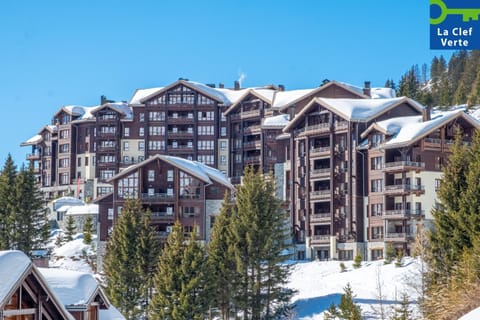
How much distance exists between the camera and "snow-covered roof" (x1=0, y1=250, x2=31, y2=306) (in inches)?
798

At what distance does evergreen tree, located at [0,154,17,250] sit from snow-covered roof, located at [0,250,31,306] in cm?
5622

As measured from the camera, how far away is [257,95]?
107938 mm

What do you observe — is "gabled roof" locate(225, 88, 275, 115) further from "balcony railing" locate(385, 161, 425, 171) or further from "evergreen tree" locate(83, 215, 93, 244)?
"balcony railing" locate(385, 161, 425, 171)

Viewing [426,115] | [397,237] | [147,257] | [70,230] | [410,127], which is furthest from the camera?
[70,230]

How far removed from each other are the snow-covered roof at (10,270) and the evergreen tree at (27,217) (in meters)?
56.9

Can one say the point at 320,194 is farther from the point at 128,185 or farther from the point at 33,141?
the point at 33,141

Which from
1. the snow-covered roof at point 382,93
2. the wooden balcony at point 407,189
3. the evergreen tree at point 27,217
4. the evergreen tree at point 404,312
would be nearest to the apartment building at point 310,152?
the wooden balcony at point 407,189

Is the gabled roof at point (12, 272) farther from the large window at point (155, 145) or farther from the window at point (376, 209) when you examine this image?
the large window at point (155, 145)

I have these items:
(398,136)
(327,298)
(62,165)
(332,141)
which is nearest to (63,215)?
(62,165)

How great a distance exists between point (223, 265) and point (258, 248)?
111 inches

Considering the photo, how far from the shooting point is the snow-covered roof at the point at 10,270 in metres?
20.3

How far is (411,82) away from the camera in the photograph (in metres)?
141

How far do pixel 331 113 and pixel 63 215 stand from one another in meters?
37.3

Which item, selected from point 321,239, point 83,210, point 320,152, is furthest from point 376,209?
point 83,210
